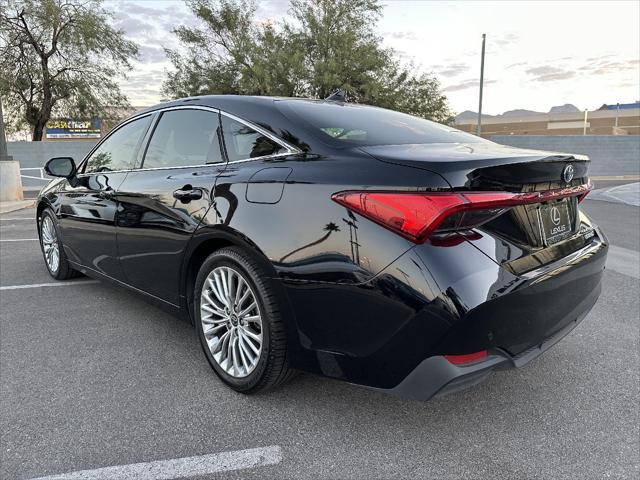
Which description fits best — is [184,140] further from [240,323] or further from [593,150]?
[593,150]

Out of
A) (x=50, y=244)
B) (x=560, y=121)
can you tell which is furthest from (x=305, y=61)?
(x=560, y=121)

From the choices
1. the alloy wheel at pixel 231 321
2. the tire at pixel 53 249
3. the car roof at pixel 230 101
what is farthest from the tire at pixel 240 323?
the tire at pixel 53 249

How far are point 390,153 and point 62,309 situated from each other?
322 centimetres

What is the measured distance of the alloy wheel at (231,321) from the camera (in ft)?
8.23

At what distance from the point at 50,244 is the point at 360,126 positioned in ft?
12.1

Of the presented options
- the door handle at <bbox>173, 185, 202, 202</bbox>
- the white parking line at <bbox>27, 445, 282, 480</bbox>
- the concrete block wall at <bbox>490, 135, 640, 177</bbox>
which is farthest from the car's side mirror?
the concrete block wall at <bbox>490, 135, 640, 177</bbox>

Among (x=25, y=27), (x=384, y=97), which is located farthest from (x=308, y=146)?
(x=25, y=27)

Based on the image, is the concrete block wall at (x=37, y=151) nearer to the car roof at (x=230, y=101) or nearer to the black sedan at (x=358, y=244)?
the car roof at (x=230, y=101)

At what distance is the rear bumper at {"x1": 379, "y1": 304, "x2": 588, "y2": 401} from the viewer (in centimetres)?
189

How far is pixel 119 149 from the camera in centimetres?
380

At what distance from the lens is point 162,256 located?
3.02m

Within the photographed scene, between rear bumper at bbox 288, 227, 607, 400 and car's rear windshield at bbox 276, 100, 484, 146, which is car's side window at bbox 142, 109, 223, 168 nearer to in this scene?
car's rear windshield at bbox 276, 100, 484, 146

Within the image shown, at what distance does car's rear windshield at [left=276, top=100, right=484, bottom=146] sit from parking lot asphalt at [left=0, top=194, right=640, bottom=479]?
1363mm

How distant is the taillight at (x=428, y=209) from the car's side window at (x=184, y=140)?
3.79 feet
